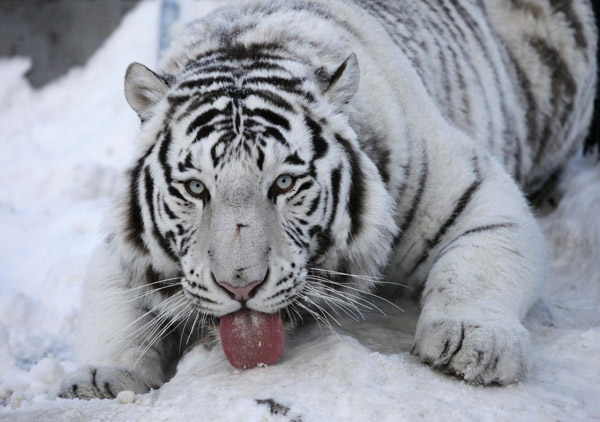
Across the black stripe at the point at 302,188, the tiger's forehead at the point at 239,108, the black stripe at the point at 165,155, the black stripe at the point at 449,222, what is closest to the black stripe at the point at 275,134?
the tiger's forehead at the point at 239,108

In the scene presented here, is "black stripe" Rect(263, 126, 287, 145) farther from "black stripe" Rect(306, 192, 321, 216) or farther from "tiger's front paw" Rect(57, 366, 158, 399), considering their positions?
"tiger's front paw" Rect(57, 366, 158, 399)

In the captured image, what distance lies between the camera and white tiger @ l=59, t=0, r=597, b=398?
1.57m

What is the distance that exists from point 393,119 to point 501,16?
1.29 meters

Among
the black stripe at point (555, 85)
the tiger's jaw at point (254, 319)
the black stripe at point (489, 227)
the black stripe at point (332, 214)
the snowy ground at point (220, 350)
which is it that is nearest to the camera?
the snowy ground at point (220, 350)

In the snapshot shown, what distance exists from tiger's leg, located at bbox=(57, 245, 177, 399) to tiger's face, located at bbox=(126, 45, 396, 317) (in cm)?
25

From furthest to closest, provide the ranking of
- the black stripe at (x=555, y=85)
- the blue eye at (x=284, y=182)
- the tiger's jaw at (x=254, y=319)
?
the black stripe at (x=555, y=85) → the blue eye at (x=284, y=182) → the tiger's jaw at (x=254, y=319)

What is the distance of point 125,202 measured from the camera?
6.08ft

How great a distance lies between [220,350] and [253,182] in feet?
1.45

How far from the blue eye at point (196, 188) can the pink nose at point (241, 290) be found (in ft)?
0.79

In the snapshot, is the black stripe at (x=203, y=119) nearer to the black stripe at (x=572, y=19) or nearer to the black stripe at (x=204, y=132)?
the black stripe at (x=204, y=132)

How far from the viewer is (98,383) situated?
171 centimetres

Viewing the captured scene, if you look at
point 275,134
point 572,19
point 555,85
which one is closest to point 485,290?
point 275,134

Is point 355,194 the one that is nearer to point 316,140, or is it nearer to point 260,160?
point 316,140

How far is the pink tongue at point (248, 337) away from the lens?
5.14ft
